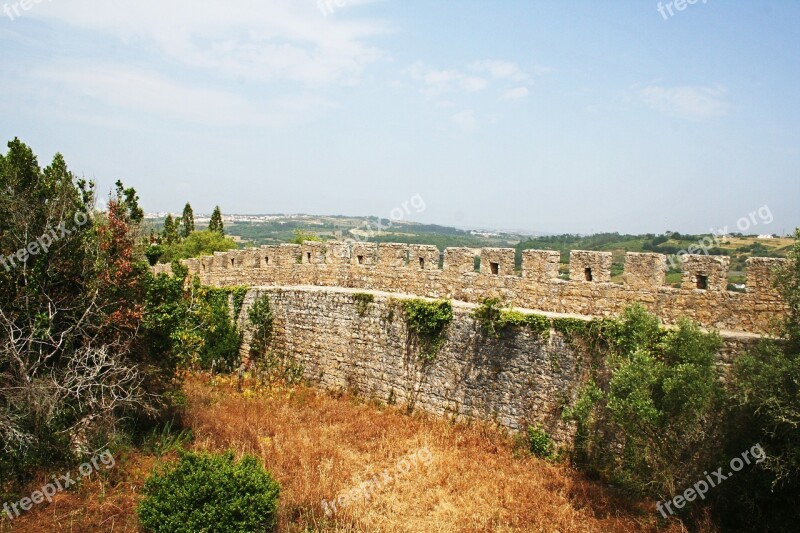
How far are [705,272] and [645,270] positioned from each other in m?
0.97

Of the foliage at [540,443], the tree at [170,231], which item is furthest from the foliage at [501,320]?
the tree at [170,231]

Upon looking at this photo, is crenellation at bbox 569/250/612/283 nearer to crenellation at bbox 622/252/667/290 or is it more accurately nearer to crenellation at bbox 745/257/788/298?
crenellation at bbox 622/252/667/290

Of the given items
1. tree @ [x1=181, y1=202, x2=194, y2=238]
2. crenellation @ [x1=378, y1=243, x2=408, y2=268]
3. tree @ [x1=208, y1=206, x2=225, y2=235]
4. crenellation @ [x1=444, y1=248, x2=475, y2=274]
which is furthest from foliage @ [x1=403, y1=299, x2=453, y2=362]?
tree @ [x1=181, y1=202, x2=194, y2=238]

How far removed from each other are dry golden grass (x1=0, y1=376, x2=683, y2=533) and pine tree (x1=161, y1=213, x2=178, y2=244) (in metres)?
27.0

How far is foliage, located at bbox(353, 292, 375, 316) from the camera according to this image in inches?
509

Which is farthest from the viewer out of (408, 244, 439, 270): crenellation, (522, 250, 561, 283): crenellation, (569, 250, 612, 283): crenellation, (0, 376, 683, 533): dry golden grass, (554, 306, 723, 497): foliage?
(408, 244, 439, 270): crenellation

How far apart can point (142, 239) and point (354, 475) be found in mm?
6428

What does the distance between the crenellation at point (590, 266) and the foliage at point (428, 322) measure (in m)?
2.73

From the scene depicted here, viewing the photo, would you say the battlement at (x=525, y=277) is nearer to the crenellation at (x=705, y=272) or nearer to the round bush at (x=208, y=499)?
the crenellation at (x=705, y=272)

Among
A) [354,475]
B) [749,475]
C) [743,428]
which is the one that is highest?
[743,428]

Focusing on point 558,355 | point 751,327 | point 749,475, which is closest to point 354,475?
point 558,355

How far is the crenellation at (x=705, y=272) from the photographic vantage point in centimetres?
888

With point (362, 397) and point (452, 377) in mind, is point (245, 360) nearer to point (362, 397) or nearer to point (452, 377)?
point (362, 397)

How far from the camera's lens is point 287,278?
15.4 metres
